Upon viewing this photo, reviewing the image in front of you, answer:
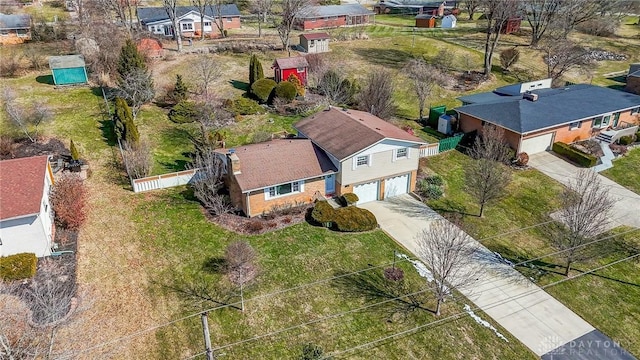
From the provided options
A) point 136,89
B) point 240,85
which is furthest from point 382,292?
point 240,85

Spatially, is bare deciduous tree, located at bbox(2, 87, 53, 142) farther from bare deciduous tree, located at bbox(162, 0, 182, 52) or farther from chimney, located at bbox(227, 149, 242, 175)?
bare deciduous tree, located at bbox(162, 0, 182, 52)

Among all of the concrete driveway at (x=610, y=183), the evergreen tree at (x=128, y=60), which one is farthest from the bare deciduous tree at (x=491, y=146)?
the evergreen tree at (x=128, y=60)

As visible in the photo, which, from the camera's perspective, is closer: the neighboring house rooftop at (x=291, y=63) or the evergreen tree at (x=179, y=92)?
the evergreen tree at (x=179, y=92)

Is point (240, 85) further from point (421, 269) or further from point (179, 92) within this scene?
point (421, 269)

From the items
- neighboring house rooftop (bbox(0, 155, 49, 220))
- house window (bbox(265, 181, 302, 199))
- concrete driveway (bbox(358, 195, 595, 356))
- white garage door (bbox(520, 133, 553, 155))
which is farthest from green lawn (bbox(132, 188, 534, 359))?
white garage door (bbox(520, 133, 553, 155))

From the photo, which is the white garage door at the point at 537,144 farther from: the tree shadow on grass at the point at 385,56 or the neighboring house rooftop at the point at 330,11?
the neighboring house rooftop at the point at 330,11

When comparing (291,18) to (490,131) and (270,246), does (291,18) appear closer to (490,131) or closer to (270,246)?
(490,131)
